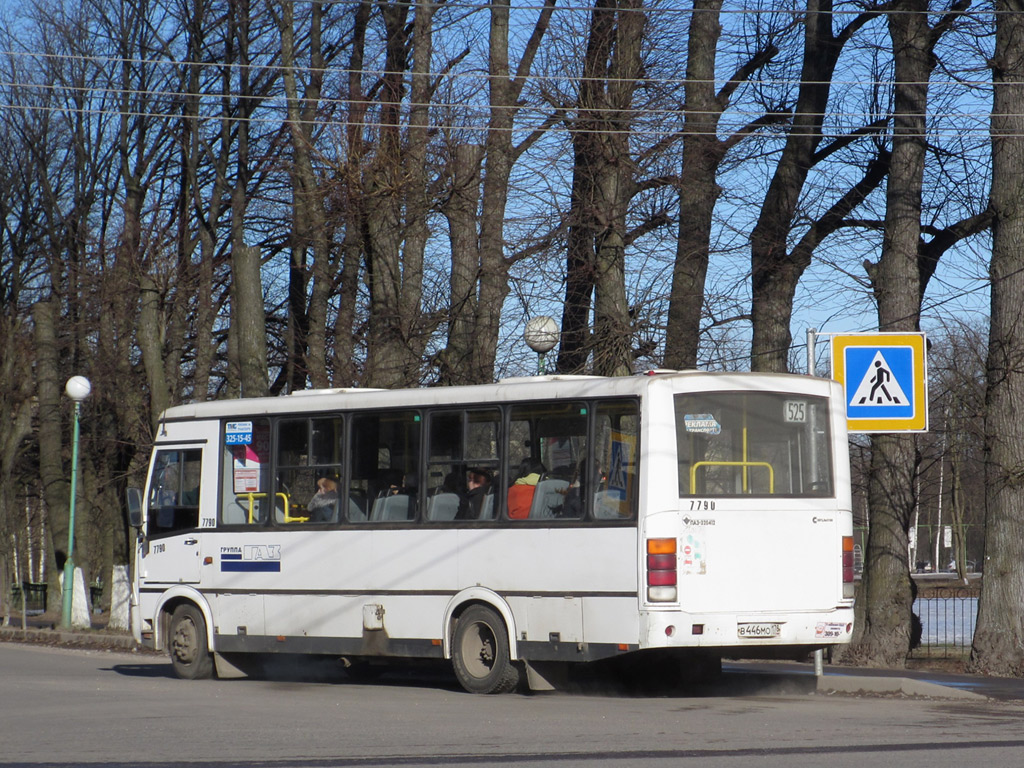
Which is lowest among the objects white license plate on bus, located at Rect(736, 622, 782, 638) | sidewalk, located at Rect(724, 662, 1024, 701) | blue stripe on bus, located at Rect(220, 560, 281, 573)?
sidewalk, located at Rect(724, 662, 1024, 701)

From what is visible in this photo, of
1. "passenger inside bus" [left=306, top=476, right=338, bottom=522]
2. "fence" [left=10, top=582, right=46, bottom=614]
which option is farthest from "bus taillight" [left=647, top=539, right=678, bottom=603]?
"fence" [left=10, top=582, right=46, bottom=614]

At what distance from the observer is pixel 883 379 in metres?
14.1

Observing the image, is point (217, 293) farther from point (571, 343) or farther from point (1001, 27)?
point (1001, 27)

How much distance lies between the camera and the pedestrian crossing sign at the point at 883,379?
14055 millimetres

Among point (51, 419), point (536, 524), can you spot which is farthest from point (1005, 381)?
point (51, 419)

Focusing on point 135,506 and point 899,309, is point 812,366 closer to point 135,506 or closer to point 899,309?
point 899,309

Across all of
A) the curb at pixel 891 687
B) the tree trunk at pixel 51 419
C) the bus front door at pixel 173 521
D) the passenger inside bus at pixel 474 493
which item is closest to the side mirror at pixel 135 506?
the bus front door at pixel 173 521

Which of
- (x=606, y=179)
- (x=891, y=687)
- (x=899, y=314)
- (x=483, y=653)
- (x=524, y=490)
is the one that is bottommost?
(x=891, y=687)

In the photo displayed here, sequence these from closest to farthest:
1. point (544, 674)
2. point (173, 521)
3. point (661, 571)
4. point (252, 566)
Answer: point (661, 571) → point (544, 674) → point (252, 566) → point (173, 521)

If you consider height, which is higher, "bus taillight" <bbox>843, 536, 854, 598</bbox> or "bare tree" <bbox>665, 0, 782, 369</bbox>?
"bare tree" <bbox>665, 0, 782, 369</bbox>

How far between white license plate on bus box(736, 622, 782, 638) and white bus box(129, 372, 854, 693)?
0.02 meters

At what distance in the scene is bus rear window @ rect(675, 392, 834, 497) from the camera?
12.6 metres

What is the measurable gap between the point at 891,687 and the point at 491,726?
4.16 meters

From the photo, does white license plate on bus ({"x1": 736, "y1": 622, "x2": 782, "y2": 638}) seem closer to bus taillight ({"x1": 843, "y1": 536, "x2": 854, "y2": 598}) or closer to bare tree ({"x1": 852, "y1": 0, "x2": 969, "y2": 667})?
bus taillight ({"x1": 843, "y1": 536, "x2": 854, "y2": 598})
